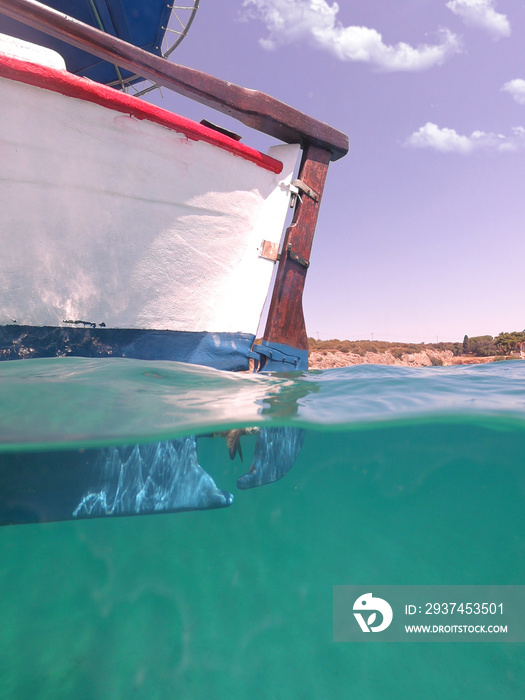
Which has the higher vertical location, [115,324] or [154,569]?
[115,324]

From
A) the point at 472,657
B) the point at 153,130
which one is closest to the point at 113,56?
the point at 153,130

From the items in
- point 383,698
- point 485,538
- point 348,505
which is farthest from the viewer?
point 348,505

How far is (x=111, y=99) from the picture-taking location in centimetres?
345

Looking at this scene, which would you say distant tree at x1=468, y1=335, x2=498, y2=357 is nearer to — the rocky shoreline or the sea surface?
the rocky shoreline

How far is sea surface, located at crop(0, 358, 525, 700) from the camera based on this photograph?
300 centimetres

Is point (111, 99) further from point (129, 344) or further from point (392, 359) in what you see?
point (392, 359)

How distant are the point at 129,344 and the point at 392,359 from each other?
37.7 ft

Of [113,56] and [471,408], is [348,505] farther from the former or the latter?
[113,56]

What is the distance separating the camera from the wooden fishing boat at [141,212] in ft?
10.7

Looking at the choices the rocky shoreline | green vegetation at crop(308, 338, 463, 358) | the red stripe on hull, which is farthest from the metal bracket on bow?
green vegetation at crop(308, 338, 463, 358)

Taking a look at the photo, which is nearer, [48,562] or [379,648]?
[379,648]

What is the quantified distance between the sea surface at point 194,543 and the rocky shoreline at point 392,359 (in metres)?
5.13

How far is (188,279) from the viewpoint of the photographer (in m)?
4.14

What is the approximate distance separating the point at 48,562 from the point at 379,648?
16.3 ft
